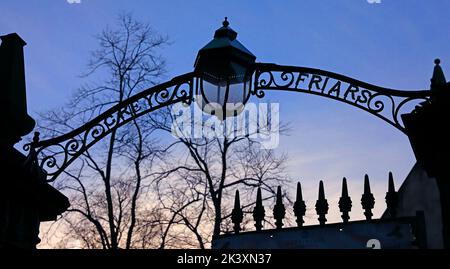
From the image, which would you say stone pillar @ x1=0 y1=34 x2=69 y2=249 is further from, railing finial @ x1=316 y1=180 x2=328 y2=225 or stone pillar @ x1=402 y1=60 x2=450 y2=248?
stone pillar @ x1=402 y1=60 x2=450 y2=248

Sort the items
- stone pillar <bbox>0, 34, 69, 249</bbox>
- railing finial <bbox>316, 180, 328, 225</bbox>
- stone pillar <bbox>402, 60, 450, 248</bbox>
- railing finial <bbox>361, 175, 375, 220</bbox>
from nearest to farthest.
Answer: stone pillar <bbox>402, 60, 450, 248</bbox> < stone pillar <bbox>0, 34, 69, 249</bbox> < railing finial <bbox>361, 175, 375, 220</bbox> < railing finial <bbox>316, 180, 328, 225</bbox>

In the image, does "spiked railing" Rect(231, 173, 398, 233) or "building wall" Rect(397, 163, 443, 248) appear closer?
"spiked railing" Rect(231, 173, 398, 233)

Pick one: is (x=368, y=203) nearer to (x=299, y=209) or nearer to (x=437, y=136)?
(x=299, y=209)

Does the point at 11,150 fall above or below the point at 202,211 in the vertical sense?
below

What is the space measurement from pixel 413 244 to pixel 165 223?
1899 centimetres

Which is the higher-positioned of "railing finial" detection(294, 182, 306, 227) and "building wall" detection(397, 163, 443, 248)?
"building wall" detection(397, 163, 443, 248)

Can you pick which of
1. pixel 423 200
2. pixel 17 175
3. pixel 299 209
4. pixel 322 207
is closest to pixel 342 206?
pixel 322 207

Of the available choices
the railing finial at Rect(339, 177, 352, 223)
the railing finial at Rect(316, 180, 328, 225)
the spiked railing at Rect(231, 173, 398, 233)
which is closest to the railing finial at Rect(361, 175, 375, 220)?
the spiked railing at Rect(231, 173, 398, 233)

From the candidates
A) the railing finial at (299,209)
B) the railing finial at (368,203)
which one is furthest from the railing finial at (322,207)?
the railing finial at (368,203)

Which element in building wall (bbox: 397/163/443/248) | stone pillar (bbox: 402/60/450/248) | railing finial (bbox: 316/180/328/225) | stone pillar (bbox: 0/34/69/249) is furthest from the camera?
building wall (bbox: 397/163/443/248)

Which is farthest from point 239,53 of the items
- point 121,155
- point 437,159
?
point 121,155

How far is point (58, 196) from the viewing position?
6.12 m
